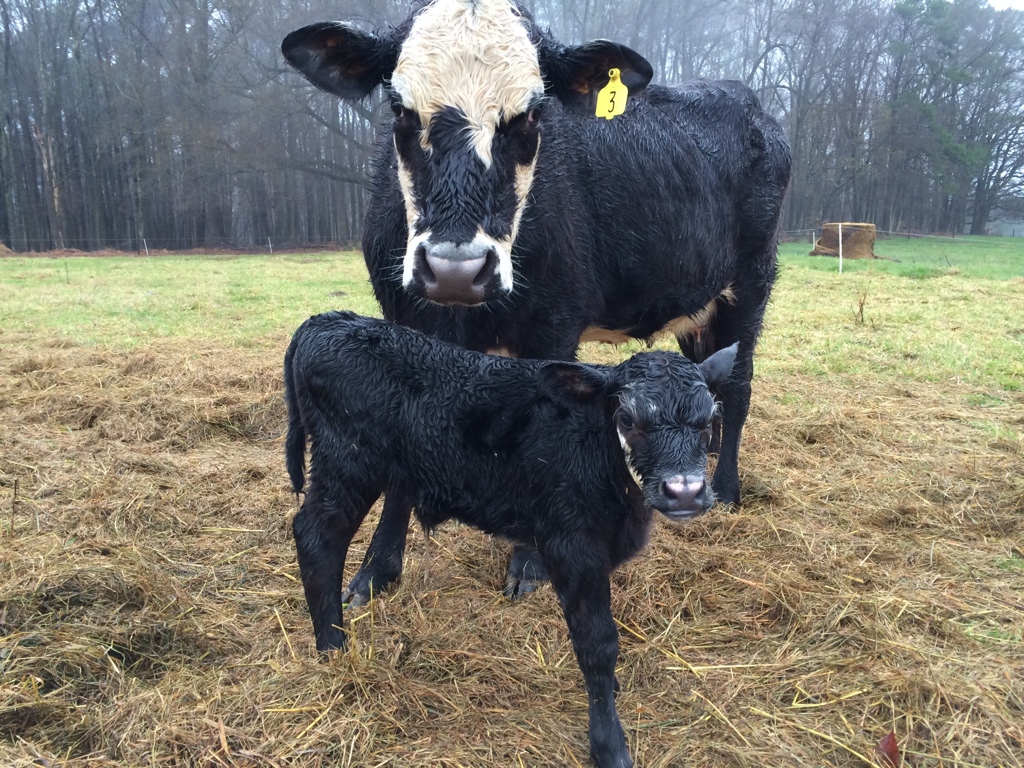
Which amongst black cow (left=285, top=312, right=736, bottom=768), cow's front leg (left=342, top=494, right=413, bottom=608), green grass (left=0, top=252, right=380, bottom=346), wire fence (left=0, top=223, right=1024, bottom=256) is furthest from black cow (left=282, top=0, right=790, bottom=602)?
wire fence (left=0, top=223, right=1024, bottom=256)

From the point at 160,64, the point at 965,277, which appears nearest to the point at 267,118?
the point at 160,64

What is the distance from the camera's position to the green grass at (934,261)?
17031 millimetres

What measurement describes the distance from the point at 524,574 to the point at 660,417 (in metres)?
1.40

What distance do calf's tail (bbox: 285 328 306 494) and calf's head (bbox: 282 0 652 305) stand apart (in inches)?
23.9

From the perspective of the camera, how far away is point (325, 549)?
2781 millimetres

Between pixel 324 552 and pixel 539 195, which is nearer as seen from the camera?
pixel 324 552

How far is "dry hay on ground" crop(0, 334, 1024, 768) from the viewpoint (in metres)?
2.33

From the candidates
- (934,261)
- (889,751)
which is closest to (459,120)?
(889,751)

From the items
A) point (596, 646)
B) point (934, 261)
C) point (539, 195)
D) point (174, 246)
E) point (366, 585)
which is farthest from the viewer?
point (174, 246)

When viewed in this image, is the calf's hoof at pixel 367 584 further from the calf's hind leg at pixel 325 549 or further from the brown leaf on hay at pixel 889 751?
the brown leaf on hay at pixel 889 751

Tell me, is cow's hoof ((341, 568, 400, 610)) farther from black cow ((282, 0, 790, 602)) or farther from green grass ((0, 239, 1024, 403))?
green grass ((0, 239, 1024, 403))

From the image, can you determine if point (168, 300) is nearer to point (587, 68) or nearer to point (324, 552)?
point (587, 68)

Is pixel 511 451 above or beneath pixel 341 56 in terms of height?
beneath

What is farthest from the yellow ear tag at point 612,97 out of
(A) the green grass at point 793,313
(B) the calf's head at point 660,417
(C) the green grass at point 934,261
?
(C) the green grass at point 934,261
